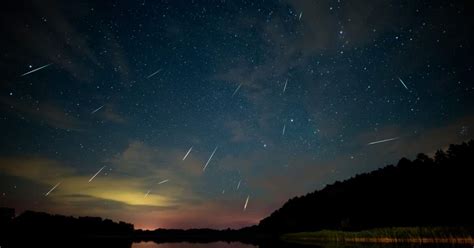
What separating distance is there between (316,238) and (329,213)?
137ft

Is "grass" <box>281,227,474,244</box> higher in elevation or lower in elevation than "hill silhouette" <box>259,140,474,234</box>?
lower

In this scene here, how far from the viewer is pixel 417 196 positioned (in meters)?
63.2

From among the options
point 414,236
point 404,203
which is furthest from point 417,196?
point 414,236

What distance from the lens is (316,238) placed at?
6725 centimetres

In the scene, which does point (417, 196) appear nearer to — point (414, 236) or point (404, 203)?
point (404, 203)

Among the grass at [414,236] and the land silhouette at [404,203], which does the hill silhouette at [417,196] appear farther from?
the grass at [414,236]

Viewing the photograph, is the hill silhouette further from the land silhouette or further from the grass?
the grass

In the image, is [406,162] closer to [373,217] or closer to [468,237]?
[373,217]

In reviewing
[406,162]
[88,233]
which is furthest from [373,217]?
[88,233]

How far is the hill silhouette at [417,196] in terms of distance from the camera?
53.8 m

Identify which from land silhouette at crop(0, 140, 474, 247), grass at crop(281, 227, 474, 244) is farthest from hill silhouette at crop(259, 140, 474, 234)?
grass at crop(281, 227, 474, 244)

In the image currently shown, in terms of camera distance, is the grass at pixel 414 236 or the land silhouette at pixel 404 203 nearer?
the grass at pixel 414 236

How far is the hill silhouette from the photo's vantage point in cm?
5375

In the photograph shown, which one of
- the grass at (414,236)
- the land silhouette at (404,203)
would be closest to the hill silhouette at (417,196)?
the land silhouette at (404,203)
